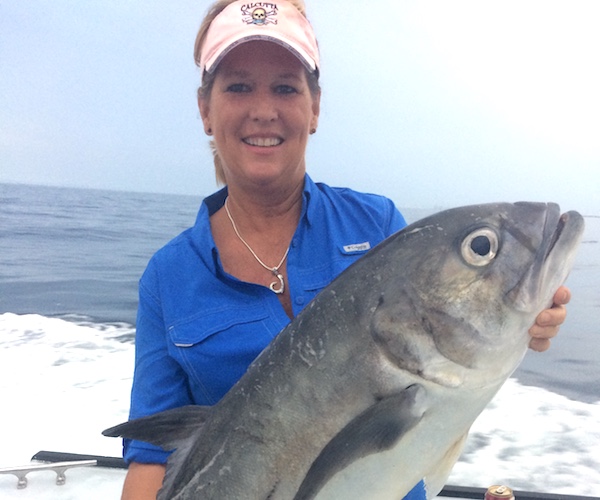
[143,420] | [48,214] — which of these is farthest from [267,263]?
[48,214]

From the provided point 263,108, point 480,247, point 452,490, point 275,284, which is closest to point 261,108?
point 263,108

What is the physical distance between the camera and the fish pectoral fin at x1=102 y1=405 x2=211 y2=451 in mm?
1798

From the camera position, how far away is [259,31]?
2.06m

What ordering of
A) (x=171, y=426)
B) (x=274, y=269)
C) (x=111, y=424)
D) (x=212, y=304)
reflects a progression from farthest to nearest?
(x=111, y=424)
(x=274, y=269)
(x=212, y=304)
(x=171, y=426)

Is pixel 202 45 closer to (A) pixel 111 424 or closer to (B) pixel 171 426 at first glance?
(B) pixel 171 426

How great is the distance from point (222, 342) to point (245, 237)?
481 millimetres

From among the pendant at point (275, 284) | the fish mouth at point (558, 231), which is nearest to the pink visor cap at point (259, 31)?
the pendant at point (275, 284)

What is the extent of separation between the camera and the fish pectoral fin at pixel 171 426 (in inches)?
70.8

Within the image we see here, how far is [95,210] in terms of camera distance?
2898cm

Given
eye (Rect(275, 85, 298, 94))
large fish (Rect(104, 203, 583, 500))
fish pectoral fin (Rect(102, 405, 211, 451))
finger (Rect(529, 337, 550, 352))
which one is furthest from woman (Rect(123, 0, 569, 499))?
finger (Rect(529, 337, 550, 352))

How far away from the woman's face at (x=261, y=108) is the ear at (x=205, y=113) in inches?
5.6

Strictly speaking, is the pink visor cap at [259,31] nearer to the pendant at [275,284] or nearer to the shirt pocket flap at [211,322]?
the pendant at [275,284]

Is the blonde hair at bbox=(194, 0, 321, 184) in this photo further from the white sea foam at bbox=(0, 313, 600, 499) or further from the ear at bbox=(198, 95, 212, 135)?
the white sea foam at bbox=(0, 313, 600, 499)

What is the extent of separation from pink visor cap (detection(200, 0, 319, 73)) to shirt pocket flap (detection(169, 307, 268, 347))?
3.00 ft
